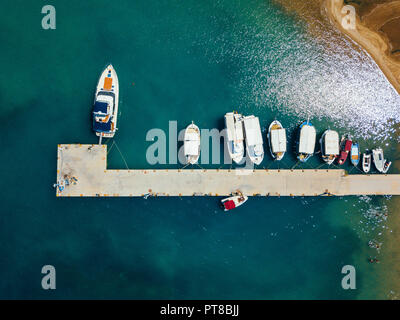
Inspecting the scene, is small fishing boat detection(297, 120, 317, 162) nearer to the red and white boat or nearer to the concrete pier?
the concrete pier

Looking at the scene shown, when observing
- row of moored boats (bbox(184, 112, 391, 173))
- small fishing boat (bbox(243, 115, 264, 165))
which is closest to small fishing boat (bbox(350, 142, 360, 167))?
row of moored boats (bbox(184, 112, 391, 173))

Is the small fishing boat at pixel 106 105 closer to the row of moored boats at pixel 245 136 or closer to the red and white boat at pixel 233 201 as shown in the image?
the row of moored boats at pixel 245 136

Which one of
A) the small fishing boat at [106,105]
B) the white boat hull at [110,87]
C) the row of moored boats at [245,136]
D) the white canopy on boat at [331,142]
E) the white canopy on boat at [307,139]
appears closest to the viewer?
the small fishing boat at [106,105]

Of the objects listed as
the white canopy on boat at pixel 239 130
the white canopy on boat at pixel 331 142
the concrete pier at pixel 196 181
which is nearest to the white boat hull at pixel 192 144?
the concrete pier at pixel 196 181

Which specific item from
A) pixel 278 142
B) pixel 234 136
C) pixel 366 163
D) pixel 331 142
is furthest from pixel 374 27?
pixel 234 136

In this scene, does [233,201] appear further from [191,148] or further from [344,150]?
[344,150]
